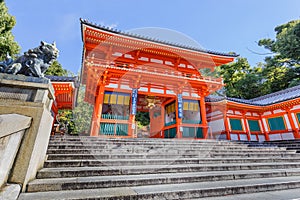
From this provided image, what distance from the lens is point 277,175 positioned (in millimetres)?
3234

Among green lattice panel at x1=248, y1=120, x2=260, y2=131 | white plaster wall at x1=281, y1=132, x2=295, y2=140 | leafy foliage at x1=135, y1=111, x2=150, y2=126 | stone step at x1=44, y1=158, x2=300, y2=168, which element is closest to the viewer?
stone step at x1=44, y1=158, x2=300, y2=168

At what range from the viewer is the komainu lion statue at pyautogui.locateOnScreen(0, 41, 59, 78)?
2.61m

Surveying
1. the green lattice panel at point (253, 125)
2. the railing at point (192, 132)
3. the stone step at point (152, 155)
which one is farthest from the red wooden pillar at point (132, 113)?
the green lattice panel at point (253, 125)

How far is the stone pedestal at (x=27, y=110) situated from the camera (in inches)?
73.9

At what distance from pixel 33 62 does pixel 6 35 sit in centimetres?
1238

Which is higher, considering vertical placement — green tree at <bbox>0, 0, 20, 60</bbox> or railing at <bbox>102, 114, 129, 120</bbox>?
green tree at <bbox>0, 0, 20, 60</bbox>

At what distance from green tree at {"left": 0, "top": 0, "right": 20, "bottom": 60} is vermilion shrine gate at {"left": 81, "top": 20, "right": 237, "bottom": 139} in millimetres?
6462

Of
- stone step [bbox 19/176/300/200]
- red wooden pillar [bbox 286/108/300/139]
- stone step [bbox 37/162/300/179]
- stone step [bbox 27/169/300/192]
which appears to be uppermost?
red wooden pillar [bbox 286/108/300/139]

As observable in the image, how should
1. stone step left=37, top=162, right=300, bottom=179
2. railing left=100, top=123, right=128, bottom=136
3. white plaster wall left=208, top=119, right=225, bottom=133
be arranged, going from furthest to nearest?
white plaster wall left=208, top=119, right=225, bottom=133, railing left=100, top=123, right=128, bottom=136, stone step left=37, top=162, right=300, bottom=179

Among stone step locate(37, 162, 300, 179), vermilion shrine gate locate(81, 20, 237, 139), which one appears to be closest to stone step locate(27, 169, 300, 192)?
stone step locate(37, 162, 300, 179)

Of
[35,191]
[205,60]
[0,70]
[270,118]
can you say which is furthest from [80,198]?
[270,118]

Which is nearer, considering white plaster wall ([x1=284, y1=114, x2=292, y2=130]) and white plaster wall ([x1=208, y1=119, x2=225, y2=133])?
white plaster wall ([x1=284, y1=114, x2=292, y2=130])

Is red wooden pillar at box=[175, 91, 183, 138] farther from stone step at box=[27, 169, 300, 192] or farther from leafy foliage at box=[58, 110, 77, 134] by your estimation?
leafy foliage at box=[58, 110, 77, 134]

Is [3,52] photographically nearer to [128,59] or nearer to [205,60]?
[128,59]
